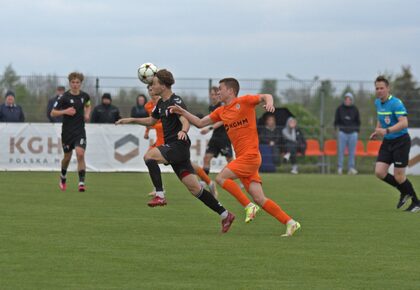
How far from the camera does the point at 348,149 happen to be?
3086cm

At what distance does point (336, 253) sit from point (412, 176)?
64.5 feet

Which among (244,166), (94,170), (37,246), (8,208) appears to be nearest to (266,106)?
(244,166)

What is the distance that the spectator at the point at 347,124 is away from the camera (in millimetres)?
30328

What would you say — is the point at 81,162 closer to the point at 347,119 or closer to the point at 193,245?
the point at 193,245

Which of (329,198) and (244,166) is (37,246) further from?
(329,198)

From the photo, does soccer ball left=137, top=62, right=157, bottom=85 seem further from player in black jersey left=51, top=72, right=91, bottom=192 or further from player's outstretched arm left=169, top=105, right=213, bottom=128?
player's outstretched arm left=169, top=105, right=213, bottom=128

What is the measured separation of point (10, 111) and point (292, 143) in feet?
28.9

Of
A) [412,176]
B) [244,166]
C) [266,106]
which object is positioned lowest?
[412,176]

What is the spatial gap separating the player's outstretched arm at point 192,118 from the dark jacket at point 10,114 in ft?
53.1

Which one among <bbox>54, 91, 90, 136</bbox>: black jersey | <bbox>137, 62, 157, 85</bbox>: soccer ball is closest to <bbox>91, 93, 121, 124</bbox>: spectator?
<bbox>54, 91, 90, 136</bbox>: black jersey

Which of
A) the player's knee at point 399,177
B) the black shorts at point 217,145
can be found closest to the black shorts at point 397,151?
the player's knee at point 399,177

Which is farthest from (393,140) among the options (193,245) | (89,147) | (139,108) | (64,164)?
(89,147)

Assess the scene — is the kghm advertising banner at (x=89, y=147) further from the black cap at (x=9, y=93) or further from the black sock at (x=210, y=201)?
the black sock at (x=210, y=201)

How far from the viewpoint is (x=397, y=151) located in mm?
16016
